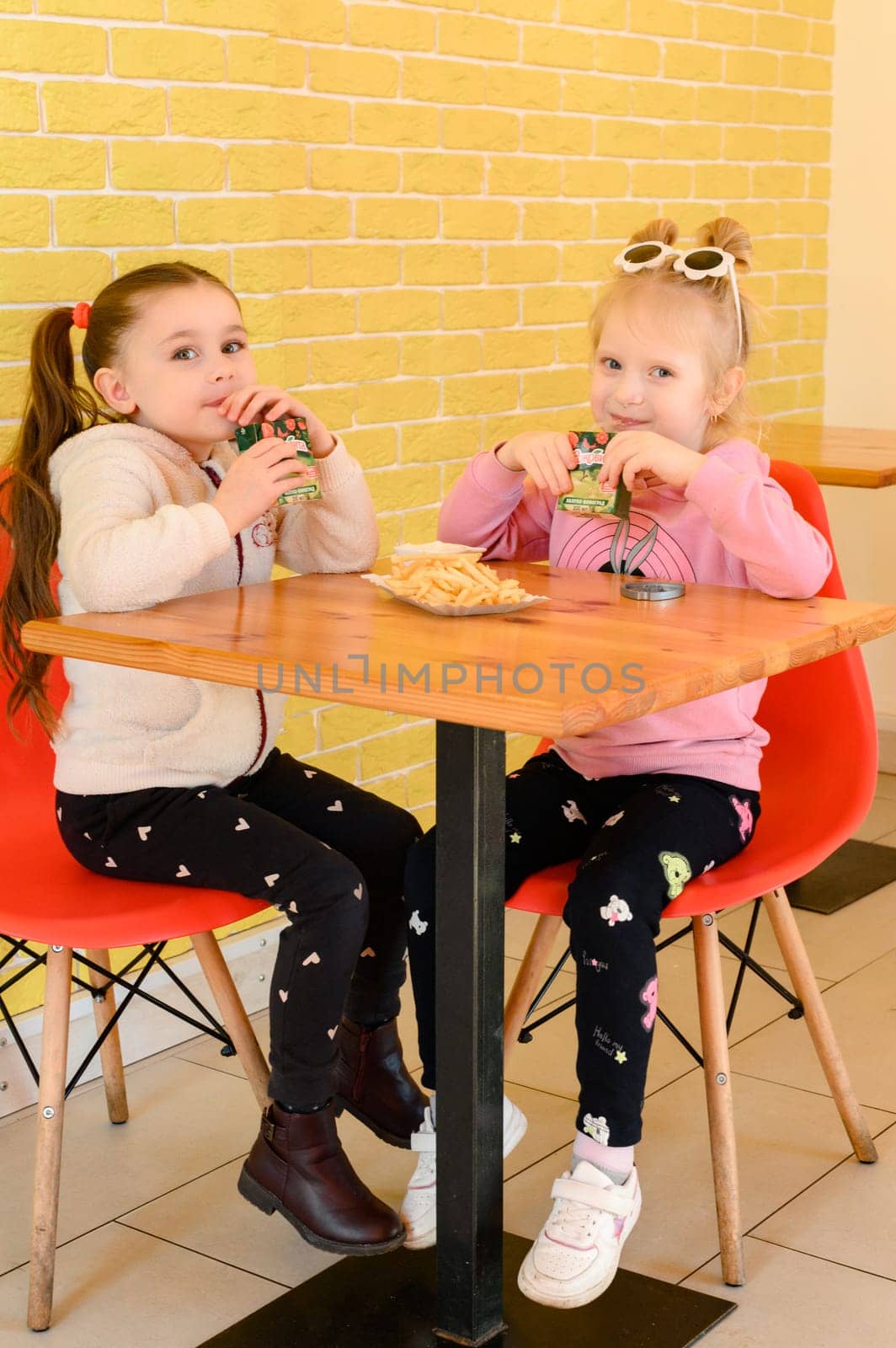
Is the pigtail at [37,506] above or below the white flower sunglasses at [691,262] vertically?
below

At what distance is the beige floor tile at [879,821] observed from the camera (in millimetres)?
3457

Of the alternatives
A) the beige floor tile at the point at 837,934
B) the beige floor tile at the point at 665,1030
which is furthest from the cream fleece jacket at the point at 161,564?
the beige floor tile at the point at 837,934

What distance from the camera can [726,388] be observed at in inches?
79.4

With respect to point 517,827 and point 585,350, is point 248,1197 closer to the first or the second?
point 517,827

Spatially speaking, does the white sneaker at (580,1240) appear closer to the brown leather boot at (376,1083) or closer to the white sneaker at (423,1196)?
the white sneaker at (423,1196)

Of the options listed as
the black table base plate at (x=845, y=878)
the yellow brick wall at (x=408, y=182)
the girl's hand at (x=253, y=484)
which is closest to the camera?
the girl's hand at (x=253, y=484)

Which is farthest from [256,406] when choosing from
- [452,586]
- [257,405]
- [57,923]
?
[57,923]

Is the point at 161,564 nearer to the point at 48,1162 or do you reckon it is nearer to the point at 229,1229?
the point at 48,1162

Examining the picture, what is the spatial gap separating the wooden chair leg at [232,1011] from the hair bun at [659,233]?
3.27 feet

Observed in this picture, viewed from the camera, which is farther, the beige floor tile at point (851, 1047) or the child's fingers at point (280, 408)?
the beige floor tile at point (851, 1047)

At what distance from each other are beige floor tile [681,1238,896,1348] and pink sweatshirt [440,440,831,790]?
55 centimetres

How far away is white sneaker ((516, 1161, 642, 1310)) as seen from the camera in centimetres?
167

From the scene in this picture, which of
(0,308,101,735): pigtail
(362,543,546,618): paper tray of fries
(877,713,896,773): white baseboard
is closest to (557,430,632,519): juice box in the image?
(362,543,546,618): paper tray of fries

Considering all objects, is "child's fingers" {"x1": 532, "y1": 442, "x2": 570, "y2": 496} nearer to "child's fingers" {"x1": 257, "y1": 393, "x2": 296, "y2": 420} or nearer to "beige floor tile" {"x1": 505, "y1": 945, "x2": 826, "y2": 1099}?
"child's fingers" {"x1": 257, "y1": 393, "x2": 296, "y2": 420}
